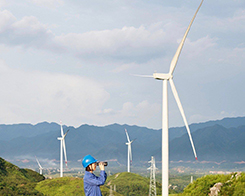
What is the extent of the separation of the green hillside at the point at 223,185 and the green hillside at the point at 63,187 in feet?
179

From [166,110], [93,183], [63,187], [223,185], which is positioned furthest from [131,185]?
[93,183]

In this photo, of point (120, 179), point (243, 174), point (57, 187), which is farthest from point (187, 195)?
point (120, 179)

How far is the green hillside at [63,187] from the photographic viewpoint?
92.9 m

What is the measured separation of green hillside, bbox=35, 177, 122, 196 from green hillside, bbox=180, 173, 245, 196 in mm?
54464

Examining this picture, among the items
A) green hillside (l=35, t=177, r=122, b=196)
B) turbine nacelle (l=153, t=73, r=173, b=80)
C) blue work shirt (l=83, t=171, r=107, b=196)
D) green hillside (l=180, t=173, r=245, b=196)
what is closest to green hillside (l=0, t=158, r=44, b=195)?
green hillside (l=35, t=177, r=122, b=196)

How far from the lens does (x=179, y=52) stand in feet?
129

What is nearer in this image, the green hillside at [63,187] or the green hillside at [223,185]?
the green hillside at [223,185]

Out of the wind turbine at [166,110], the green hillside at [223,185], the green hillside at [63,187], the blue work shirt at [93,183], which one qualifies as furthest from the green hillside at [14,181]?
the blue work shirt at [93,183]

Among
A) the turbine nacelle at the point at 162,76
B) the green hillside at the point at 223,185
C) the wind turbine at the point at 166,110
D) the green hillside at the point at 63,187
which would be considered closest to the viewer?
the green hillside at the point at 223,185

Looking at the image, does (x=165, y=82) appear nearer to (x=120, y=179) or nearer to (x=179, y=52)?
(x=179, y=52)

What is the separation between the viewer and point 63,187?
3826 inches

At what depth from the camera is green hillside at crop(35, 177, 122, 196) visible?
9288cm

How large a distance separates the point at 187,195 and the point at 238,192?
7567 mm

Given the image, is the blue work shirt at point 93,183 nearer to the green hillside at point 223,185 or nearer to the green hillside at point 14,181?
the green hillside at point 223,185
